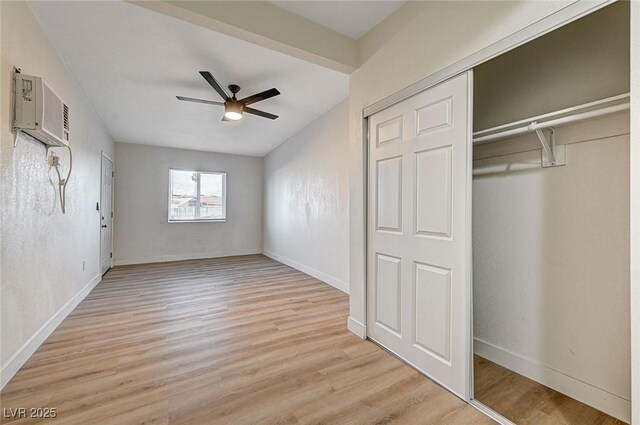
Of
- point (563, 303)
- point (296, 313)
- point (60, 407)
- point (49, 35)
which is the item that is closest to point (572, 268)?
point (563, 303)

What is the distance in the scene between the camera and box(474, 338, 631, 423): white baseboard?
1524 millimetres

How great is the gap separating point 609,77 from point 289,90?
9.71 feet

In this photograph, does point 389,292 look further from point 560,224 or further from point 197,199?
point 197,199

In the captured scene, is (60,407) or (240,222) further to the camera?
(240,222)

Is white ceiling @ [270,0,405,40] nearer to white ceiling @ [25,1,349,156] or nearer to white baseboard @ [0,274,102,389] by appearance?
white ceiling @ [25,1,349,156]

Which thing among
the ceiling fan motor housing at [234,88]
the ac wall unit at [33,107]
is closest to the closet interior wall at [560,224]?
the ceiling fan motor housing at [234,88]

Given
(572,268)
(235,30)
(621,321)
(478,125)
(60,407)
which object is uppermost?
(235,30)

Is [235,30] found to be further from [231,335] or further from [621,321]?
[621,321]

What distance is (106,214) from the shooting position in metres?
4.97

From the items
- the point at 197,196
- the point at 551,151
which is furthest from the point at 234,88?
the point at 197,196

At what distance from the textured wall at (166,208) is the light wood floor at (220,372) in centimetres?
286

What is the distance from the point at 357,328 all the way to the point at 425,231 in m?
1.22

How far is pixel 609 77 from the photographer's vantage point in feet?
5.12

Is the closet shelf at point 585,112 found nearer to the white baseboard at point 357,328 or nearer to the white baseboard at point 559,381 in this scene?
the white baseboard at point 559,381
